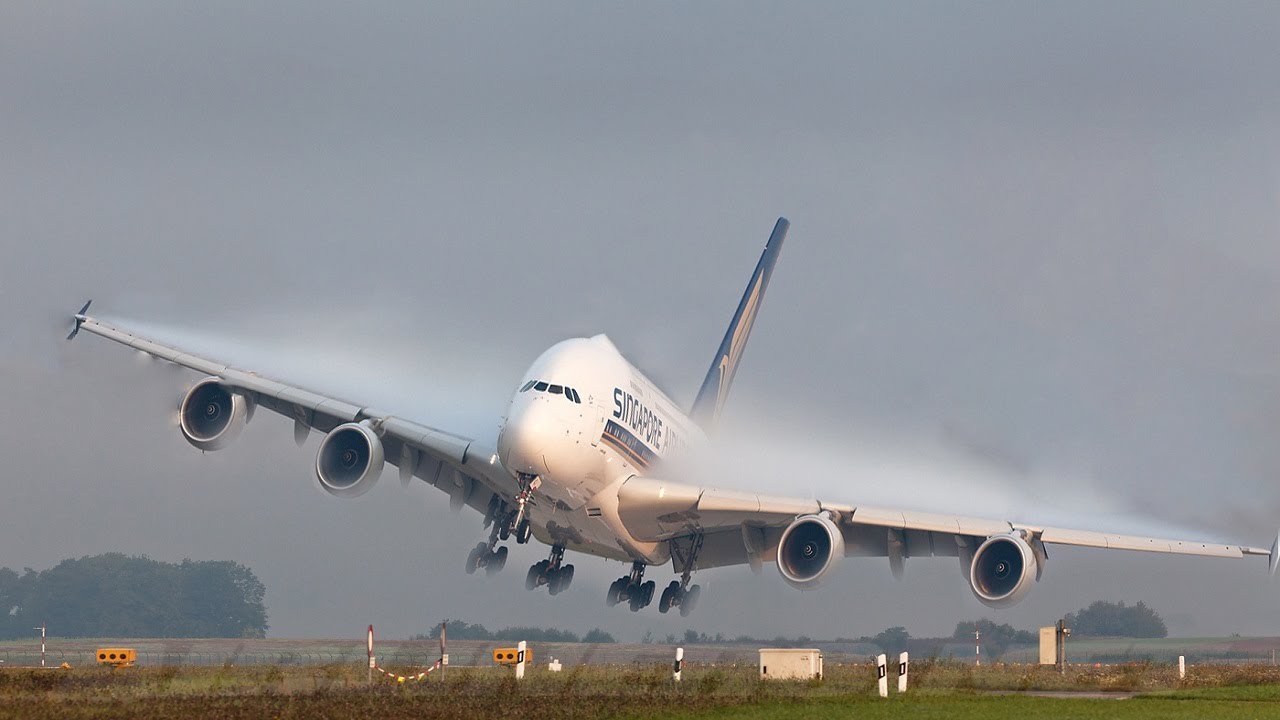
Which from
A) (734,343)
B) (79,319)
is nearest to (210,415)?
(79,319)

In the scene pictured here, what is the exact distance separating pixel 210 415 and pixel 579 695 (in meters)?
18.0

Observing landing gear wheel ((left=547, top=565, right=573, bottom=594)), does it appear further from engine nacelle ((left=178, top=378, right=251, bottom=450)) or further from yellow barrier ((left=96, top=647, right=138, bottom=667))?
yellow barrier ((left=96, top=647, right=138, bottom=667))

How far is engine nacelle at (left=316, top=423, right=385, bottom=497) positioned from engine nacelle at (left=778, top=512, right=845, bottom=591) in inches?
392

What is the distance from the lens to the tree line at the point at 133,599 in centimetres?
5941

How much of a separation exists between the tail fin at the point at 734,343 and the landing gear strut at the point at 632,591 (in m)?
7.55

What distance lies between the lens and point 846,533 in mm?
40188

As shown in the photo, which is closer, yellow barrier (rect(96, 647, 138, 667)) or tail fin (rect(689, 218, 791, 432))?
yellow barrier (rect(96, 647, 138, 667))

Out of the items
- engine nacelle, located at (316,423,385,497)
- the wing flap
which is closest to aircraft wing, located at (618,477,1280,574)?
the wing flap

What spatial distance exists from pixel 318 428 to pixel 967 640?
2305 cm

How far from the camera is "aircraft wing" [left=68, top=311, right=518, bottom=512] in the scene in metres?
36.9

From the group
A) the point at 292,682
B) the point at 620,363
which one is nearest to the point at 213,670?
the point at 292,682

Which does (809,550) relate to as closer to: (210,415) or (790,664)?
(790,664)

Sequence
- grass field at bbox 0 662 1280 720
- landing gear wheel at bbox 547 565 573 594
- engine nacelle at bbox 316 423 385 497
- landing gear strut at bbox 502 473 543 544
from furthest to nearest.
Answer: landing gear wheel at bbox 547 565 573 594, engine nacelle at bbox 316 423 385 497, landing gear strut at bbox 502 473 543 544, grass field at bbox 0 662 1280 720

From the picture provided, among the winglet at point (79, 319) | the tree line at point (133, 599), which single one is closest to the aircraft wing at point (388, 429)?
the winglet at point (79, 319)
